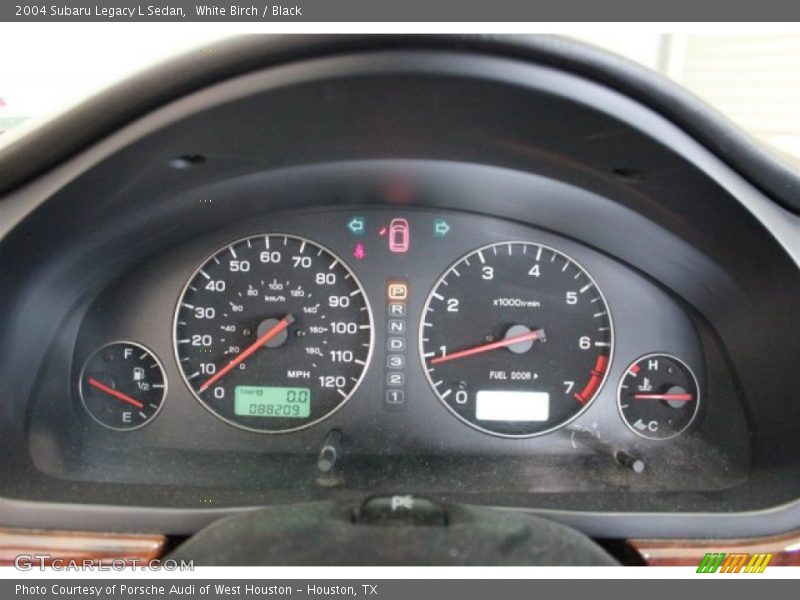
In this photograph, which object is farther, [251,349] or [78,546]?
[251,349]

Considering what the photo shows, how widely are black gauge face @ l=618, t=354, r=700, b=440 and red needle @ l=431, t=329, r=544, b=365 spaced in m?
0.35

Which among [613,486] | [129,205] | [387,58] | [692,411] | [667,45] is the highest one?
[667,45]

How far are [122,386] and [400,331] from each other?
0.95 metres

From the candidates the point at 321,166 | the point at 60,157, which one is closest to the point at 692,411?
the point at 321,166

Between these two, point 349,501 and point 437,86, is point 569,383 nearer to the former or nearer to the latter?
point 349,501

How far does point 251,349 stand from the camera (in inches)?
89.9

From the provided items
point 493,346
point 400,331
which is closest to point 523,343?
point 493,346

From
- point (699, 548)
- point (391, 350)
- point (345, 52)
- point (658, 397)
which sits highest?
point (345, 52)

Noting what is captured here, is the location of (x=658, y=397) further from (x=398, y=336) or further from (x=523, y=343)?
(x=398, y=336)

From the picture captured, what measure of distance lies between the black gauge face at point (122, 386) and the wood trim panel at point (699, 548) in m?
1.57

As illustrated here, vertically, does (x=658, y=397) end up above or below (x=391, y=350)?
below

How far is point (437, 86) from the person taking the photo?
1473 mm

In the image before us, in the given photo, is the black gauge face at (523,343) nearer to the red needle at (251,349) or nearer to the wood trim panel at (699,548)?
the red needle at (251,349)

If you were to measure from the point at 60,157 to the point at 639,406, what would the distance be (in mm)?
1894
